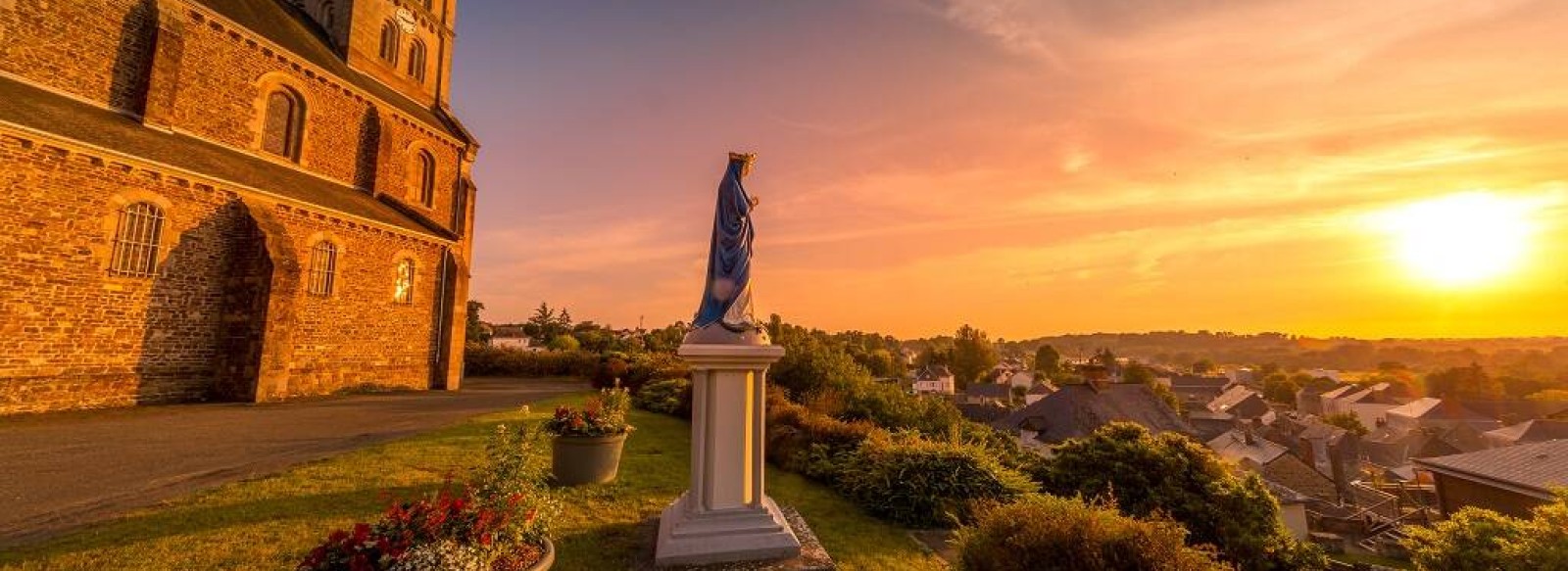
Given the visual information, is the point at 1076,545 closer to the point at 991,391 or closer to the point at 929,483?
the point at 929,483

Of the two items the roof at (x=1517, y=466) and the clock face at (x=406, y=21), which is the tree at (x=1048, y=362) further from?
the clock face at (x=406, y=21)

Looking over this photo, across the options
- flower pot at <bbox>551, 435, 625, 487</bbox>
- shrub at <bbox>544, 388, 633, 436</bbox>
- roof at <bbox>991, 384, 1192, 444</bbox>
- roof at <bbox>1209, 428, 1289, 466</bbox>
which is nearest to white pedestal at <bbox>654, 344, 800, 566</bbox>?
flower pot at <bbox>551, 435, 625, 487</bbox>

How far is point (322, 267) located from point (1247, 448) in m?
47.9

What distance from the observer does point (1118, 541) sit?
4.57 meters

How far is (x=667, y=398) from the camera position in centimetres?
1647

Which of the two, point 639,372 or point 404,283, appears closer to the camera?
point 404,283

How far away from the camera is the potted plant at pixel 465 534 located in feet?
11.6

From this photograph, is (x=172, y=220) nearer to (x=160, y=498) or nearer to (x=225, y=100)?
(x=225, y=100)

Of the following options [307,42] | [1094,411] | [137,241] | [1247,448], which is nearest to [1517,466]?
[1094,411]

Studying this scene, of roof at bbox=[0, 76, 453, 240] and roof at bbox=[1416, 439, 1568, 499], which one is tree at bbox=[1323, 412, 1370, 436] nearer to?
roof at bbox=[1416, 439, 1568, 499]

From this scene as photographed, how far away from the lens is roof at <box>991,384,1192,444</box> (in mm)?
27156

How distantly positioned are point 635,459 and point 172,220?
13.2m

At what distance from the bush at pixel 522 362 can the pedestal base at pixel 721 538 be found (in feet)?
86.2

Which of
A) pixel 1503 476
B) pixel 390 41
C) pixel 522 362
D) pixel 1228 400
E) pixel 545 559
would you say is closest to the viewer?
pixel 545 559
